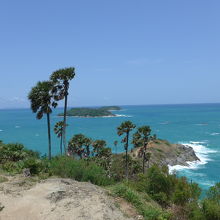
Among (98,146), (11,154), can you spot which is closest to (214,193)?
(11,154)

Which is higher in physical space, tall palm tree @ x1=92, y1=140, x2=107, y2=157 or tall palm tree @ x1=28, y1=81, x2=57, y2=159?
tall palm tree @ x1=28, y1=81, x2=57, y2=159

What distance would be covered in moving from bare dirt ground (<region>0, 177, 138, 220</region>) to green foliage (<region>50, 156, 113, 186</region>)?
2502mm

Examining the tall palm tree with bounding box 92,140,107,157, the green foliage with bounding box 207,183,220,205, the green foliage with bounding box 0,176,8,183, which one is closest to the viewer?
the green foliage with bounding box 0,176,8,183

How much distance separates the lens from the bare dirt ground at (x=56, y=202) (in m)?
11.7

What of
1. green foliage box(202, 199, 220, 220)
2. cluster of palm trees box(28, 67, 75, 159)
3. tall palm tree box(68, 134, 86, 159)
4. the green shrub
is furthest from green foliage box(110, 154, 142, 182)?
green foliage box(202, 199, 220, 220)

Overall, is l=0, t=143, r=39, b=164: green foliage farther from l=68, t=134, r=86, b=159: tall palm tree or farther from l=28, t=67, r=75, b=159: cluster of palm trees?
l=68, t=134, r=86, b=159: tall palm tree

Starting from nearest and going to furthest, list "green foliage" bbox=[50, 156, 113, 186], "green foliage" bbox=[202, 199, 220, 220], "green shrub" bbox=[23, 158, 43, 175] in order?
"green foliage" bbox=[202, 199, 220, 220]
"green foliage" bbox=[50, 156, 113, 186]
"green shrub" bbox=[23, 158, 43, 175]

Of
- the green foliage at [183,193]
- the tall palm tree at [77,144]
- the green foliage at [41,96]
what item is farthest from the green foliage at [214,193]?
the tall palm tree at [77,144]

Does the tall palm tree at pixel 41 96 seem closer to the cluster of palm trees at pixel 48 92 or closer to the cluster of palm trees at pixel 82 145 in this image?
the cluster of palm trees at pixel 48 92

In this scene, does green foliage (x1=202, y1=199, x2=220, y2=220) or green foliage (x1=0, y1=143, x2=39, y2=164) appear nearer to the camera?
green foliage (x1=202, y1=199, x2=220, y2=220)

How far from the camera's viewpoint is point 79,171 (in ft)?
58.0

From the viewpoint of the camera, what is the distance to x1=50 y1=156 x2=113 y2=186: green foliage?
17.7 metres

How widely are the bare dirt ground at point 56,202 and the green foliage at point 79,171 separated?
98.5 inches

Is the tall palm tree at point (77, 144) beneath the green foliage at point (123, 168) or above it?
above
